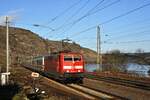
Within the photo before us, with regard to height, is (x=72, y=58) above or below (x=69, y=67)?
above

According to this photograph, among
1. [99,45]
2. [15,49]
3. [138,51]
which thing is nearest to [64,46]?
[99,45]

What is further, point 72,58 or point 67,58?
point 72,58

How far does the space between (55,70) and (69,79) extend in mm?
2934

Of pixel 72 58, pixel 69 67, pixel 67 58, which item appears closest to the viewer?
pixel 69 67

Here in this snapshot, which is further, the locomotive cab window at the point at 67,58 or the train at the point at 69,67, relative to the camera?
the locomotive cab window at the point at 67,58

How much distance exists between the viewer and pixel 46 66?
41562mm

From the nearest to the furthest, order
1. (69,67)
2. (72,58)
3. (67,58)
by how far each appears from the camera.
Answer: (69,67)
(67,58)
(72,58)

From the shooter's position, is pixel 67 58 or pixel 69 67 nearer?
pixel 69 67

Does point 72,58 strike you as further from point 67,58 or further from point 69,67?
point 69,67

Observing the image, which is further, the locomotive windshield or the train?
the locomotive windshield

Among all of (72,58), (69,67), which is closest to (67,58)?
(72,58)

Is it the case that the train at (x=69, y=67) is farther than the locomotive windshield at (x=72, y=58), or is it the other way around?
the locomotive windshield at (x=72, y=58)

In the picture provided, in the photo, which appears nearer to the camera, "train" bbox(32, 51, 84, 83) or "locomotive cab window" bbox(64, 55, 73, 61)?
"train" bbox(32, 51, 84, 83)

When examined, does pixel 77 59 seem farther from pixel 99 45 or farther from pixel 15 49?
pixel 15 49
